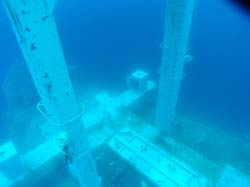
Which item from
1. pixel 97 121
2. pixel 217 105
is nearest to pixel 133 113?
pixel 97 121

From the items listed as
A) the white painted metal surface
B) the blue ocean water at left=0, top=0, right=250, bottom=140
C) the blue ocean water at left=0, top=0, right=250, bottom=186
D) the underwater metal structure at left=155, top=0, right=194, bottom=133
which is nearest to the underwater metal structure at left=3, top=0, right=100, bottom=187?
the white painted metal surface

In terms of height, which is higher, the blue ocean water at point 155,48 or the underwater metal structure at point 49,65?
the underwater metal structure at point 49,65

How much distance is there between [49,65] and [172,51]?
10.6 feet

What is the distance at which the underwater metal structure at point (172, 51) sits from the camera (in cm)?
429

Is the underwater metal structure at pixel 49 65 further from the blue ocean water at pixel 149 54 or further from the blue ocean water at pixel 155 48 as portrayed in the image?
the blue ocean water at pixel 155 48

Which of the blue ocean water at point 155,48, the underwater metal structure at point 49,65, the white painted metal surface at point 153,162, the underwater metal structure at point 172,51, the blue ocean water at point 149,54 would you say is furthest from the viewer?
the blue ocean water at point 155,48

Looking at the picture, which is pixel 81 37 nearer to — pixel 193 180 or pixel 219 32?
pixel 219 32

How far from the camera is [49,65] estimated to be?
7.47 ft

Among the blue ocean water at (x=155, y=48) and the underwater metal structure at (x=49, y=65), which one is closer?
the underwater metal structure at (x=49, y=65)

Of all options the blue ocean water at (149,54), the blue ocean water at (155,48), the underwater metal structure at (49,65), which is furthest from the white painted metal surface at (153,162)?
the blue ocean water at (155,48)

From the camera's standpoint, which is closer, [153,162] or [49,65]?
[49,65]

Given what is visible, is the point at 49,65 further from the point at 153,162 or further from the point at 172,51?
the point at 153,162

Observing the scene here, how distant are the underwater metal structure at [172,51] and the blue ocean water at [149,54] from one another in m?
3.41

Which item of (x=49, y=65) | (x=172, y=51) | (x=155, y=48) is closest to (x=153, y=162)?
(x=172, y=51)
